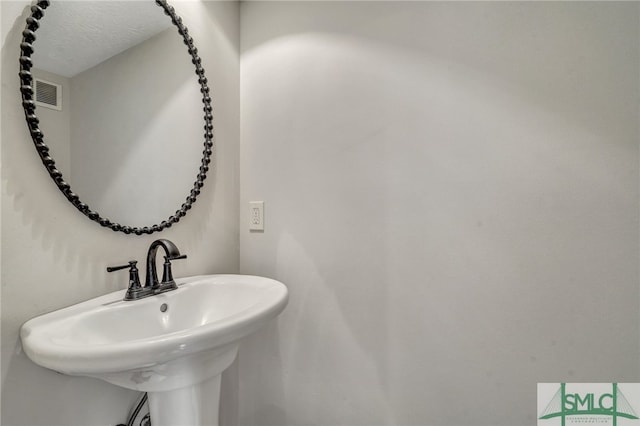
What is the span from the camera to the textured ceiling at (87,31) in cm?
73

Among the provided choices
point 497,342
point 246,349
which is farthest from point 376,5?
point 246,349

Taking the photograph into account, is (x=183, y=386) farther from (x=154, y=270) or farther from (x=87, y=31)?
(x=87, y=31)

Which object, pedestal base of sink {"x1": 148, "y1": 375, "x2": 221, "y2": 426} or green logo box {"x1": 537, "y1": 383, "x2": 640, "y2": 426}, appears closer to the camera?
pedestal base of sink {"x1": 148, "y1": 375, "x2": 221, "y2": 426}

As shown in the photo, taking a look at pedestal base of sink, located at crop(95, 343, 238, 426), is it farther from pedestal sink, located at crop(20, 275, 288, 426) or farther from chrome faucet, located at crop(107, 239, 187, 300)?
chrome faucet, located at crop(107, 239, 187, 300)

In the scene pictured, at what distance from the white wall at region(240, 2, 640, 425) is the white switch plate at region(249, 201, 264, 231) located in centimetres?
3

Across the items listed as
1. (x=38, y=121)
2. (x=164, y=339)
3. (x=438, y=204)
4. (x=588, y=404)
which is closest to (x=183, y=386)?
(x=164, y=339)

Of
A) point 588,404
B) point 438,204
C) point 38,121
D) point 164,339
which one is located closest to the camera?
point 164,339

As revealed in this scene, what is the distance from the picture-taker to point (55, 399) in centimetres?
72

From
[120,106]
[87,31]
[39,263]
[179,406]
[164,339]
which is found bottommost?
[179,406]

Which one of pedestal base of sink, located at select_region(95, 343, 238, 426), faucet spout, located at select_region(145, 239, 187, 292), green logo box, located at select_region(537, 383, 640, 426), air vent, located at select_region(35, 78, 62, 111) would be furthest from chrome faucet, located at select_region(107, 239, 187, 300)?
green logo box, located at select_region(537, 383, 640, 426)

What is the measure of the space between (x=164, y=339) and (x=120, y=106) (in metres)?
0.72

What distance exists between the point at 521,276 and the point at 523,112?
20.6 inches

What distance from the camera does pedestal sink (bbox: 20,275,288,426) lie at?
20.7 inches

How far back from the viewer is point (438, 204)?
1042 mm
